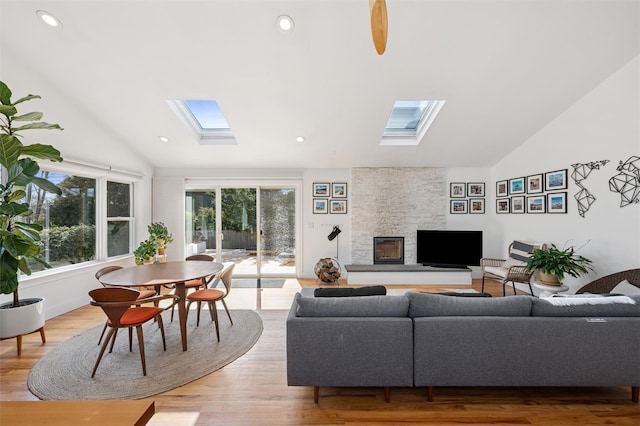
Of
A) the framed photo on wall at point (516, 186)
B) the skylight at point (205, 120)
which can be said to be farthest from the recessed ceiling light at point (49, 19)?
the framed photo on wall at point (516, 186)

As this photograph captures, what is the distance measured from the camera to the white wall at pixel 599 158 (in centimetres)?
313

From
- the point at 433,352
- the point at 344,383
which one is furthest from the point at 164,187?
the point at 433,352

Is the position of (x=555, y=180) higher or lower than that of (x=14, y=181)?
higher

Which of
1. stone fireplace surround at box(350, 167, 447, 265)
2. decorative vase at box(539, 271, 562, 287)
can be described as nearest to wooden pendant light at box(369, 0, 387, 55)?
decorative vase at box(539, 271, 562, 287)

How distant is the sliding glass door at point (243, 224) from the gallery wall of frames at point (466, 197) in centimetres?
332

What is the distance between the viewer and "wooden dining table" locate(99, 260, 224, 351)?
2.61m

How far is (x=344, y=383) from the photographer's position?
204cm

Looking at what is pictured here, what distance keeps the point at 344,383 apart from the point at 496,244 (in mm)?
4931

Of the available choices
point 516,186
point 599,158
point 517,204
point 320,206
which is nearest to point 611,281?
point 599,158

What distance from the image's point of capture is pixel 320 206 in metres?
5.75

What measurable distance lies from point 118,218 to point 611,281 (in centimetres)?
705

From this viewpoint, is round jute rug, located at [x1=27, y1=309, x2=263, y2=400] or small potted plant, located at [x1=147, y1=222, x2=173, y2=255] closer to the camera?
round jute rug, located at [x1=27, y1=309, x2=263, y2=400]

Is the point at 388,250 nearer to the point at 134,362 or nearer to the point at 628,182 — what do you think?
the point at 628,182

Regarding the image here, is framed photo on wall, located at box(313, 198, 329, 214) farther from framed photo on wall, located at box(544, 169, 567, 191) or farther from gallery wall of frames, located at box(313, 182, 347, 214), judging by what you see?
framed photo on wall, located at box(544, 169, 567, 191)
